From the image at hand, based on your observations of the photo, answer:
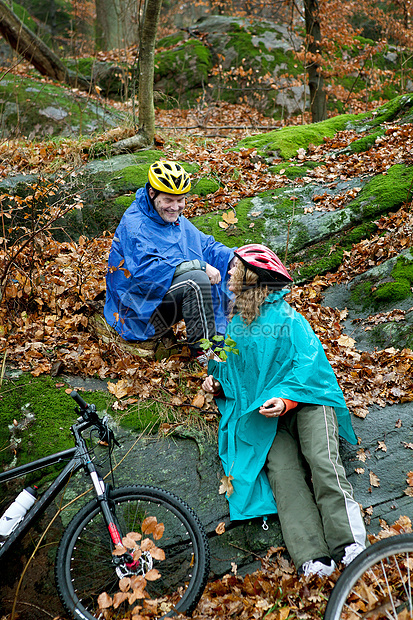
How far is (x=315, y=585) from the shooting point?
2725mm

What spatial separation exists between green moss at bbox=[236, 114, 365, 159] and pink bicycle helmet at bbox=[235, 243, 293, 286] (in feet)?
16.2

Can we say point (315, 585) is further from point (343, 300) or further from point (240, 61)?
point (240, 61)

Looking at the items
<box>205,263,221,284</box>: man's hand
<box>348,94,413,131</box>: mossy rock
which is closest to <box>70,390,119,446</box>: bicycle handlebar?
<box>205,263,221,284</box>: man's hand

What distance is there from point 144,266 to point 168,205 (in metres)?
0.66

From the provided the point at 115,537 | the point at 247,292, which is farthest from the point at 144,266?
the point at 115,537

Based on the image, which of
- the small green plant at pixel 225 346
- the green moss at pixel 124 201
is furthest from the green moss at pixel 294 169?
the small green plant at pixel 225 346

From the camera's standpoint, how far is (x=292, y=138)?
8102 mm

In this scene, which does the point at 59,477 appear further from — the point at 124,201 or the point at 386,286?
the point at 124,201

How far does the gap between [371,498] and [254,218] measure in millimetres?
4315

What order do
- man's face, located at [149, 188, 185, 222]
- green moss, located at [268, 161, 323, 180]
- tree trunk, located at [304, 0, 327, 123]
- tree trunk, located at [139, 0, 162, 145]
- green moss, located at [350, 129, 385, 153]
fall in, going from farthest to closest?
tree trunk, located at [304, 0, 327, 123], green moss, located at [350, 129, 385, 153], green moss, located at [268, 161, 323, 180], tree trunk, located at [139, 0, 162, 145], man's face, located at [149, 188, 185, 222]

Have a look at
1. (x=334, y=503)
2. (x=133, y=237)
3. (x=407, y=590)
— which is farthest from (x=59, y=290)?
(x=407, y=590)

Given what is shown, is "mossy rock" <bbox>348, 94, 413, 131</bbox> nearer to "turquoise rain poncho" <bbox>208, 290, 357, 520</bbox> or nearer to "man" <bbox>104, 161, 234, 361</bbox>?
"man" <bbox>104, 161, 234, 361</bbox>

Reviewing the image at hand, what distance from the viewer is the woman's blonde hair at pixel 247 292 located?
3463mm

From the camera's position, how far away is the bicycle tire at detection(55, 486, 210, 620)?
2.72 meters
